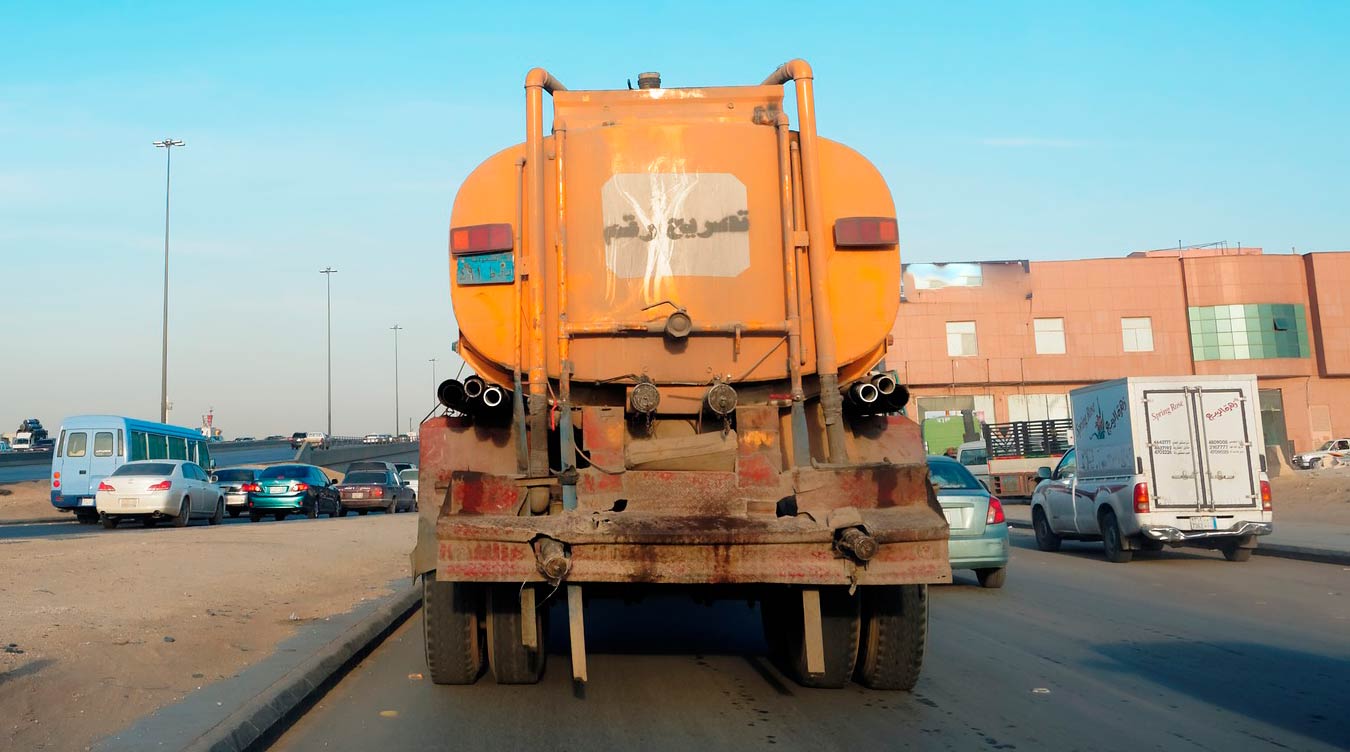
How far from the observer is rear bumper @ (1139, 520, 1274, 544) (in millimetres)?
15930

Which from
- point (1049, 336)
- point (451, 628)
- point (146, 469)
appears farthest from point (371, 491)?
point (1049, 336)

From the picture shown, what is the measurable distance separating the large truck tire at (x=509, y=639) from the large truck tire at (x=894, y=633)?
2.02 m

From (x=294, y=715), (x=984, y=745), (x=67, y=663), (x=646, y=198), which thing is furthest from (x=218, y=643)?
(x=984, y=745)

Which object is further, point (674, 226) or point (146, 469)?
point (146, 469)

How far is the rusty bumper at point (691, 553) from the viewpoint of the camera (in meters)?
5.75

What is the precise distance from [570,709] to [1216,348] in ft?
179

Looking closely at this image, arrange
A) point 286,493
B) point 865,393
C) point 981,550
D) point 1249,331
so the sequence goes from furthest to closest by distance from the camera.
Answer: point 1249,331 → point 286,493 → point 981,550 → point 865,393

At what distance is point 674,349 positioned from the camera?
6.96 meters

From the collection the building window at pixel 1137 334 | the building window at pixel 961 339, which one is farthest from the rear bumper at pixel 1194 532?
the building window at pixel 1137 334

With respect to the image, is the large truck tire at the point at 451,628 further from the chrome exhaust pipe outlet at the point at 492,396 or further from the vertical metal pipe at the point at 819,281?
the vertical metal pipe at the point at 819,281

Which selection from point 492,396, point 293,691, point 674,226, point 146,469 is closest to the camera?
point 293,691

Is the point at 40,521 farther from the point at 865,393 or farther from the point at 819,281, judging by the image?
the point at 865,393

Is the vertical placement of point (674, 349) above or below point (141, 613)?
above

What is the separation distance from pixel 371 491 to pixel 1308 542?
81.2 ft
